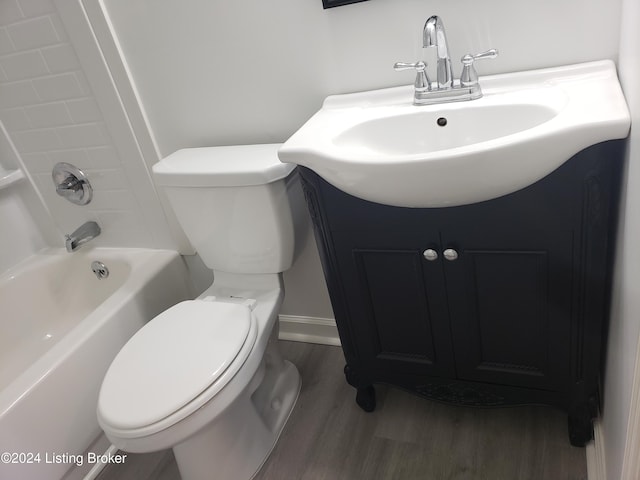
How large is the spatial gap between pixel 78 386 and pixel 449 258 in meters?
1.12

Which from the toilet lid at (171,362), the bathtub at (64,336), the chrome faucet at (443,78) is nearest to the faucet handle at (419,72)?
the chrome faucet at (443,78)

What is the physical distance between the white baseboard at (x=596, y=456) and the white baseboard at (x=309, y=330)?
838 mm

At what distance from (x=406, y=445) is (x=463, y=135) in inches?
33.7

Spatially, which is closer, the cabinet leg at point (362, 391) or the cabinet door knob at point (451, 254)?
the cabinet door knob at point (451, 254)

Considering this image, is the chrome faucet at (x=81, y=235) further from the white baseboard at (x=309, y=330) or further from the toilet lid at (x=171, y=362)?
the white baseboard at (x=309, y=330)

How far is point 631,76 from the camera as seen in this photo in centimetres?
87

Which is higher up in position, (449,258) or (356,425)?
(449,258)

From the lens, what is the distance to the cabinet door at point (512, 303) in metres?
1.03

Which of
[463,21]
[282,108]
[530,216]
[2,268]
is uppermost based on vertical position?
[463,21]

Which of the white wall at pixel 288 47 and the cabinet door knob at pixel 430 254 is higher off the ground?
the white wall at pixel 288 47

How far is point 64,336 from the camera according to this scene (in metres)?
1.57

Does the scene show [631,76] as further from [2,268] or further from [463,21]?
[2,268]

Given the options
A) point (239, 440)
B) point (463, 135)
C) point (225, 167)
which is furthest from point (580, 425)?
point (225, 167)

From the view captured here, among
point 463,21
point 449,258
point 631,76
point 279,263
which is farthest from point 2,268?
point 631,76
